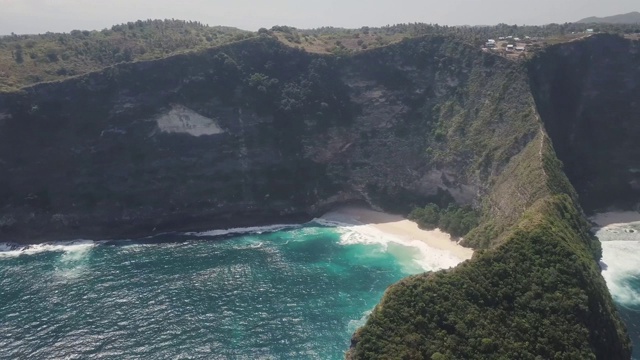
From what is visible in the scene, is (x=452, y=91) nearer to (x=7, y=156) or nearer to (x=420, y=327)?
(x=420, y=327)

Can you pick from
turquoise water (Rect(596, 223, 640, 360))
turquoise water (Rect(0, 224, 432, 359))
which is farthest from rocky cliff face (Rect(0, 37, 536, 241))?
turquoise water (Rect(596, 223, 640, 360))

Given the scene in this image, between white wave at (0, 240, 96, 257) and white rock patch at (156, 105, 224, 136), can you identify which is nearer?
white wave at (0, 240, 96, 257)

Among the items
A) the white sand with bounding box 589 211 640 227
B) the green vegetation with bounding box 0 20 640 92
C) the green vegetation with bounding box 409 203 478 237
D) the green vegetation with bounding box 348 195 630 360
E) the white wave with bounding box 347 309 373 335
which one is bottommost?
the white wave with bounding box 347 309 373 335

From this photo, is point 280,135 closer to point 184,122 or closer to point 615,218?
point 184,122

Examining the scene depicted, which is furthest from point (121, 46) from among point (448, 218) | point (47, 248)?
point (448, 218)

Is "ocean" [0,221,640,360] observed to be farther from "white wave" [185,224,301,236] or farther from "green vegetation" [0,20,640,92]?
"green vegetation" [0,20,640,92]

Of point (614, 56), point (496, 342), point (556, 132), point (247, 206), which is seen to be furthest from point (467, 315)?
point (614, 56)
